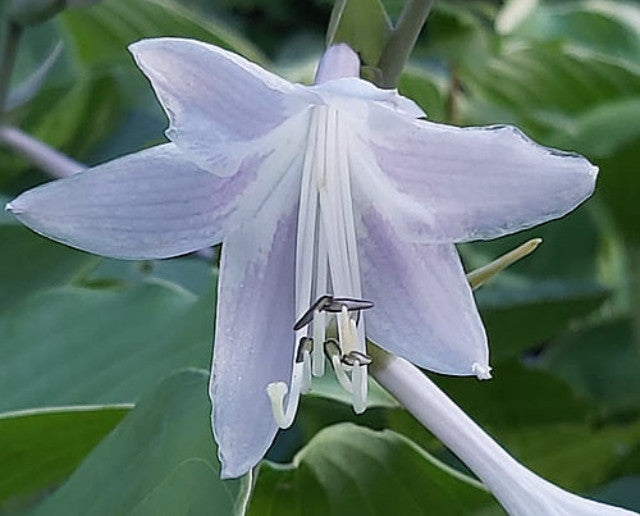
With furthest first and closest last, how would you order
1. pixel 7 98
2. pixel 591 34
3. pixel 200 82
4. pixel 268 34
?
pixel 268 34 < pixel 591 34 < pixel 7 98 < pixel 200 82

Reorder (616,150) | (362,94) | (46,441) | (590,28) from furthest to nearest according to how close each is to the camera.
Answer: (590,28) < (616,150) < (46,441) < (362,94)

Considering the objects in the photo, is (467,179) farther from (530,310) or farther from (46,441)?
(530,310)

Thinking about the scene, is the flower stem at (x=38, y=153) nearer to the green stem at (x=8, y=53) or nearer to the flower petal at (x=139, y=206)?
the green stem at (x=8, y=53)

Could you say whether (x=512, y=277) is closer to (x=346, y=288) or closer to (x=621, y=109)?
(x=621, y=109)

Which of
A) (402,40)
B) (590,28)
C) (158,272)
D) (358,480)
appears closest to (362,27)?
(402,40)

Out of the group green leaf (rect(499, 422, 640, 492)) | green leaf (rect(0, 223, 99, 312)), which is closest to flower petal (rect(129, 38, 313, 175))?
green leaf (rect(0, 223, 99, 312))

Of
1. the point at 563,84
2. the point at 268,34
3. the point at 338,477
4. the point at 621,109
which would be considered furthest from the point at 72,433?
the point at 268,34

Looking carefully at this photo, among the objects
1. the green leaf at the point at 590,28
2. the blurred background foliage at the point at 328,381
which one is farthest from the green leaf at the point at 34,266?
the green leaf at the point at 590,28
